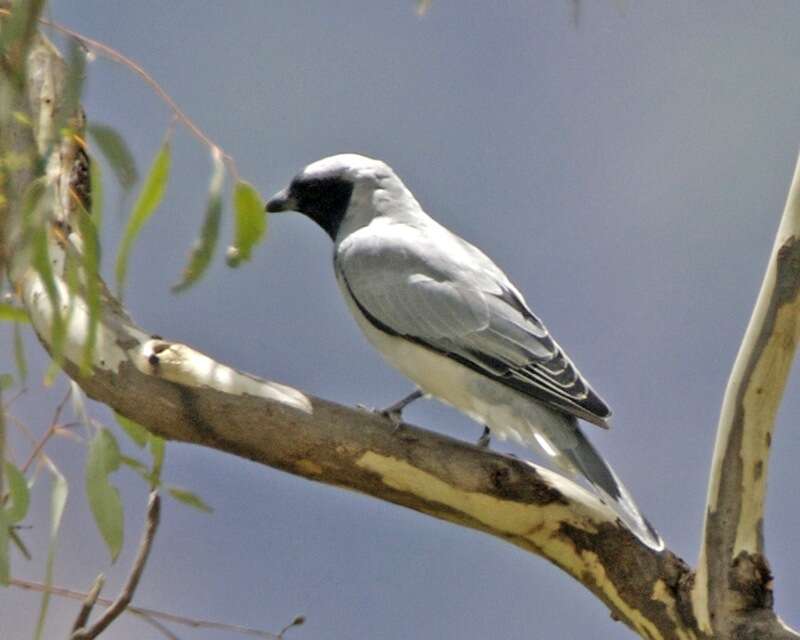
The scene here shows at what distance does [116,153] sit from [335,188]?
137 centimetres

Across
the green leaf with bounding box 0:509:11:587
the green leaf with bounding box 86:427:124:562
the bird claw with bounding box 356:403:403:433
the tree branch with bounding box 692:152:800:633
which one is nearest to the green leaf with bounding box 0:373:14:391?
the green leaf with bounding box 86:427:124:562

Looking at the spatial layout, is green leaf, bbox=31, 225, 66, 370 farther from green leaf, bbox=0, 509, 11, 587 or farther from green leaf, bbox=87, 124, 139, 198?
green leaf, bbox=0, 509, 11, 587

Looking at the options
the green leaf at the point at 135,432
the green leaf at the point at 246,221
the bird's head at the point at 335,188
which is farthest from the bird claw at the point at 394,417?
the bird's head at the point at 335,188

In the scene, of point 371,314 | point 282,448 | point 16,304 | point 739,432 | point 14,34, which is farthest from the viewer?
point 371,314

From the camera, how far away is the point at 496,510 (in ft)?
7.83

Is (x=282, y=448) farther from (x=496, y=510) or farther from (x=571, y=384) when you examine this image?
(x=571, y=384)

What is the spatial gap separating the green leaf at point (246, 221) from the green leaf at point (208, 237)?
16 centimetres

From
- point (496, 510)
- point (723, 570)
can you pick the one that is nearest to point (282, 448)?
point (496, 510)

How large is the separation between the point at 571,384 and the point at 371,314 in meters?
0.50

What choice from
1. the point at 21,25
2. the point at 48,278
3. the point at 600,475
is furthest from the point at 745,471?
the point at 21,25

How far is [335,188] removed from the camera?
335 centimetres

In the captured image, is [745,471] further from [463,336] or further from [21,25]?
[21,25]

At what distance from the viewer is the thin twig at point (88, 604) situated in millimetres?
2092

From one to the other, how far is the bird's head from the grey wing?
0.96 feet
